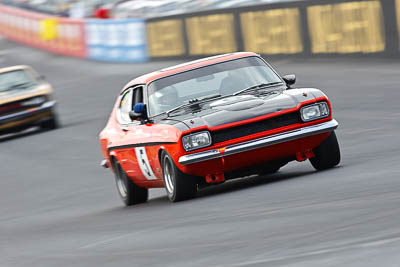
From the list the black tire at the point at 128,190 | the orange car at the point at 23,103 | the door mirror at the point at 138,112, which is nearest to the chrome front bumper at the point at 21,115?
the orange car at the point at 23,103

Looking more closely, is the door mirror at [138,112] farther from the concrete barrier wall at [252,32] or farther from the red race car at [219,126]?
the concrete barrier wall at [252,32]

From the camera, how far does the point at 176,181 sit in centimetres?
876

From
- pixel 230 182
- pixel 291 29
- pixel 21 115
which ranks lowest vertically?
pixel 21 115

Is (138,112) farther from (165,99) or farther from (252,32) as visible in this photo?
(252,32)

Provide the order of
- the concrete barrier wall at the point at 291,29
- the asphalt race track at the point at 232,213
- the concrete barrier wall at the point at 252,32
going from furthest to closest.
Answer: the concrete barrier wall at the point at 252,32, the concrete barrier wall at the point at 291,29, the asphalt race track at the point at 232,213

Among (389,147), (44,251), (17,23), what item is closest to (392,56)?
(389,147)

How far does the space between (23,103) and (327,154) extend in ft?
42.1

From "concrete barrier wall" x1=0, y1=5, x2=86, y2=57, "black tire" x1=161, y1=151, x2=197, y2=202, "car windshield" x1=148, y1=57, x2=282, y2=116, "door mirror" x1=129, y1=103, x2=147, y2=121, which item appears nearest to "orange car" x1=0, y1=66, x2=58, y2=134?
"car windshield" x1=148, y1=57, x2=282, y2=116

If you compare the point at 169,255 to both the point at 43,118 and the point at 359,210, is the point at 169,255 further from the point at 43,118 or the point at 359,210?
the point at 43,118

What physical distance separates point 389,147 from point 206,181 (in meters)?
2.56

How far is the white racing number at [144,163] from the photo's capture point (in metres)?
9.52

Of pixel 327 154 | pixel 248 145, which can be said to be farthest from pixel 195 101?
pixel 327 154

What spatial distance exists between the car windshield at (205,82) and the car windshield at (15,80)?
12163 mm

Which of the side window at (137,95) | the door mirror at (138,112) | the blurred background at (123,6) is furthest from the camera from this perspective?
the blurred background at (123,6)
